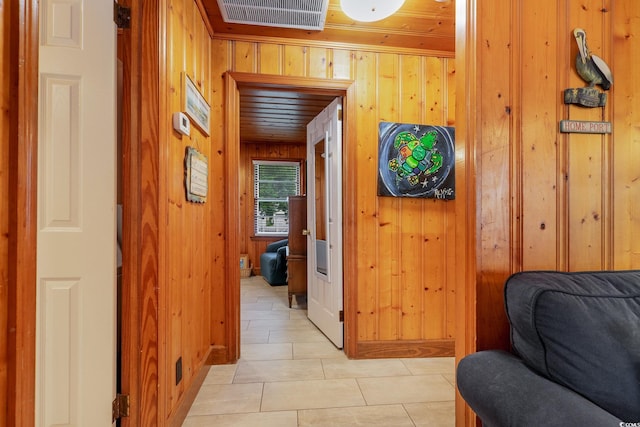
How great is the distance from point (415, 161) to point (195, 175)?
66.5 inches

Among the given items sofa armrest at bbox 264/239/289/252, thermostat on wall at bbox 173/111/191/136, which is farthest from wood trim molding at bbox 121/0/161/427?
sofa armrest at bbox 264/239/289/252

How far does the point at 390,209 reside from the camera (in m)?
2.43

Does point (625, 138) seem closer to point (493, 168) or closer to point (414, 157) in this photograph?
point (493, 168)

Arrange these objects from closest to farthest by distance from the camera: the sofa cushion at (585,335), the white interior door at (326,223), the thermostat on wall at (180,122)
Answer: the sofa cushion at (585,335), the thermostat on wall at (180,122), the white interior door at (326,223)

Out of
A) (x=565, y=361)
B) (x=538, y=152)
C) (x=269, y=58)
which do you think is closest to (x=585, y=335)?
(x=565, y=361)

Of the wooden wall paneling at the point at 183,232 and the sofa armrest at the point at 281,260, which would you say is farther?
the sofa armrest at the point at 281,260

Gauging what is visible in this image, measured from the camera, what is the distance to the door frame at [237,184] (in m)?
2.31

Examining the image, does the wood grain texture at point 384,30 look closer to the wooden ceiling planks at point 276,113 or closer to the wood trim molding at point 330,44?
the wood trim molding at point 330,44

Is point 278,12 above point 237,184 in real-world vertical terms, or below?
above

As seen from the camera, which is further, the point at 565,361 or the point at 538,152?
the point at 538,152

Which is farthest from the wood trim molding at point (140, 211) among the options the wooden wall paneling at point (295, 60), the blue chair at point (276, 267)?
the blue chair at point (276, 267)

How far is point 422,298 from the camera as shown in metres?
2.46

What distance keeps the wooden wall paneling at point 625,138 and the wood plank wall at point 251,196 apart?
475 centimetres

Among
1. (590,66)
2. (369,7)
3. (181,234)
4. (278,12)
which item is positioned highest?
(278,12)
